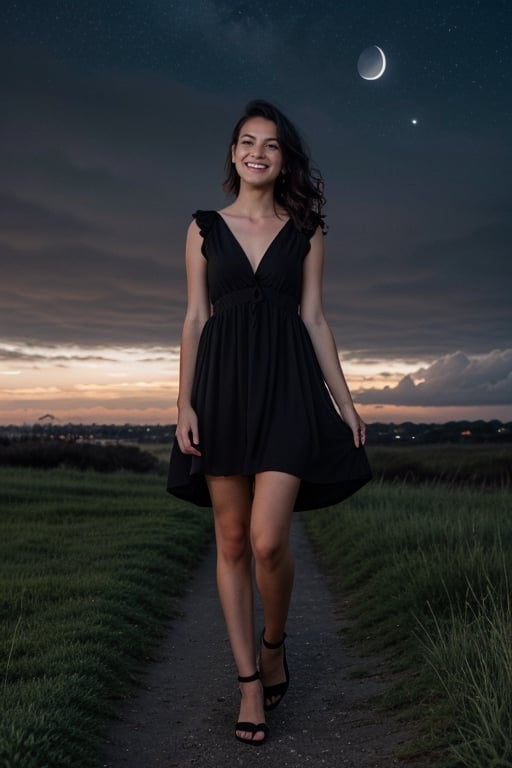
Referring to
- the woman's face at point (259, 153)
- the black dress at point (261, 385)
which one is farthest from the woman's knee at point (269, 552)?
the woman's face at point (259, 153)

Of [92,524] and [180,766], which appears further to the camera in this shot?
[92,524]

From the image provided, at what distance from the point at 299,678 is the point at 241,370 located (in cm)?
218

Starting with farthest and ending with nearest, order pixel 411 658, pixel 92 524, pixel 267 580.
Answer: pixel 92 524
pixel 411 658
pixel 267 580

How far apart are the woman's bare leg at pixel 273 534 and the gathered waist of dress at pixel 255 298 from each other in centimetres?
84

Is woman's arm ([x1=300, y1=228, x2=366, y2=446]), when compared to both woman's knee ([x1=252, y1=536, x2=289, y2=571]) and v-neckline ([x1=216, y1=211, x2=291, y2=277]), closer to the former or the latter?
v-neckline ([x1=216, y1=211, x2=291, y2=277])

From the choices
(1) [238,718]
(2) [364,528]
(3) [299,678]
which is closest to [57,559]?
(2) [364,528]

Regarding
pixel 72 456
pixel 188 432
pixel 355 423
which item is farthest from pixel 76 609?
pixel 72 456

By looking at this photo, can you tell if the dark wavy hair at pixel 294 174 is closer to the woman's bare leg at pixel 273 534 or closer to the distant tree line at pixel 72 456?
the woman's bare leg at pixel 273 534

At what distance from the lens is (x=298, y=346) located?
164 inches

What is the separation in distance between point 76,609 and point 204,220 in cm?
355

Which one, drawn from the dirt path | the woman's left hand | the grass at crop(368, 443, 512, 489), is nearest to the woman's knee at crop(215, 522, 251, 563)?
the woman's left hand

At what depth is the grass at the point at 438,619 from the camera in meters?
3.44

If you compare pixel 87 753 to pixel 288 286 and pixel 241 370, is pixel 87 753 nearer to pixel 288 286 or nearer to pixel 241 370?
pixel 241 370

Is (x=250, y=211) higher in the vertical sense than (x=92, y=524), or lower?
higher
